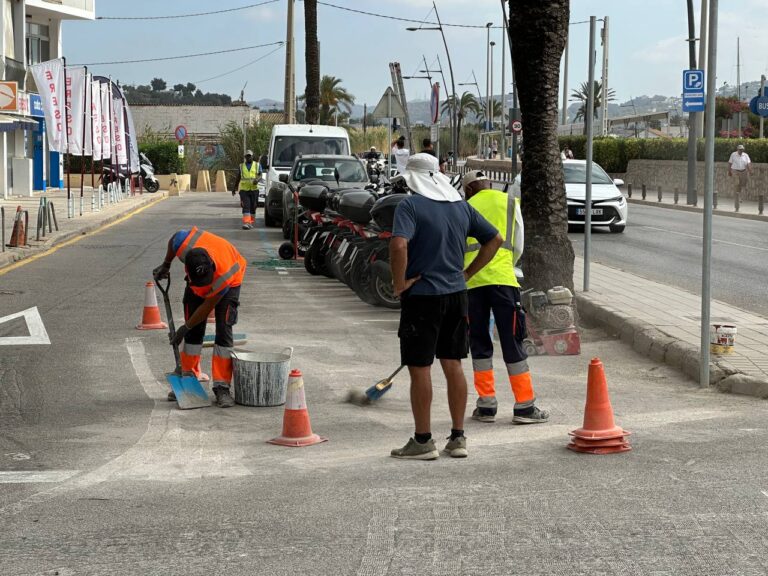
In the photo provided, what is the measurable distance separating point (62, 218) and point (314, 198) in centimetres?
1398

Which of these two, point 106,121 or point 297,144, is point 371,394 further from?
point 106,121

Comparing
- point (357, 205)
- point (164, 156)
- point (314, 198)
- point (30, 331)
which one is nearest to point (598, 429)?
point (30, 331)

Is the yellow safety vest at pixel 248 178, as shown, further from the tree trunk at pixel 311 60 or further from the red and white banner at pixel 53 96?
the tree trunk at pixel 311 60

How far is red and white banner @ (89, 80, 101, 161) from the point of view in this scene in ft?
113

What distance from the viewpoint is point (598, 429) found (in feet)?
24.0

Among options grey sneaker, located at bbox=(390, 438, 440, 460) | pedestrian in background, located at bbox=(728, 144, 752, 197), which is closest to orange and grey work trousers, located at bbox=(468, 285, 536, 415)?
grey sneaker, located at bbox=(390, 438, 440, 460)

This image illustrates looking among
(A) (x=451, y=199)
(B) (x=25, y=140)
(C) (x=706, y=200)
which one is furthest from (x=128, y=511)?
(B) (x=25, y=140)

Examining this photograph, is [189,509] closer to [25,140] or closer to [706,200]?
[706,200]

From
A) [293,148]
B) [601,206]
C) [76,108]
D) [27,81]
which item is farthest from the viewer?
[27,81]

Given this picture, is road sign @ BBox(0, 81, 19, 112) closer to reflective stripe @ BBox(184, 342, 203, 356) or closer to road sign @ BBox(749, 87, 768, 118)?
road sign @ BBox(749, 87, 768, 118)

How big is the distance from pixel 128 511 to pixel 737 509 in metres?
3.00

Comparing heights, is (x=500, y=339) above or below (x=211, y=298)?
below

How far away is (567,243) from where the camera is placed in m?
12.9

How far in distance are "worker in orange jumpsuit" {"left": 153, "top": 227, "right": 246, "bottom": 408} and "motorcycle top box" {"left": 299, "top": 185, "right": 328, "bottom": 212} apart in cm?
968
